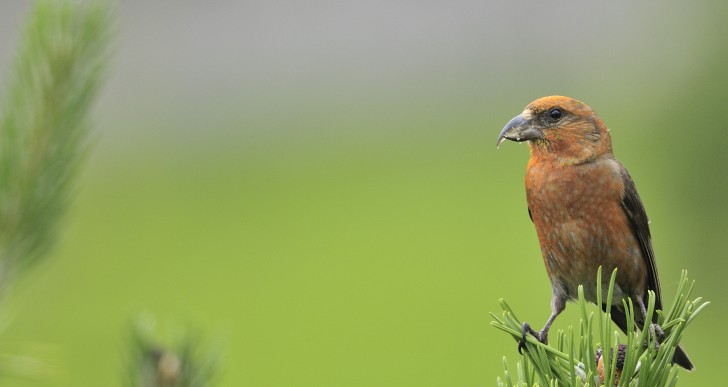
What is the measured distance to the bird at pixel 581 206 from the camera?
270 centimetres

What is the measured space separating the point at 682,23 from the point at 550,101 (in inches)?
250

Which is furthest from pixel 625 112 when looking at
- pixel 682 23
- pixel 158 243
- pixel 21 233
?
pixel 21 233

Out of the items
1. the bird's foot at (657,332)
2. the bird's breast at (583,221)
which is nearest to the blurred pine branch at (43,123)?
the bird's foot at (657,332)

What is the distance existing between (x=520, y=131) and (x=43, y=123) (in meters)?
1.75

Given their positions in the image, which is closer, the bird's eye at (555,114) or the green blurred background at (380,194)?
the bird's eye at (555,114)

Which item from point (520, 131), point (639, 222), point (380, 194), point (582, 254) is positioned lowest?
point (380, 194)

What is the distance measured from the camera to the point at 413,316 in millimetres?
10906

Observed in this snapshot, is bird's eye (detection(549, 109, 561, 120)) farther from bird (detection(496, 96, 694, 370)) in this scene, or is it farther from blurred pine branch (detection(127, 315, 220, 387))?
blurred pine branch (detection(127, 315, 220, 387))

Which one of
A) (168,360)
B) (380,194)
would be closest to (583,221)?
(168,360)

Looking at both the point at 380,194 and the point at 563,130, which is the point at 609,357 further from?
the point at 380,194

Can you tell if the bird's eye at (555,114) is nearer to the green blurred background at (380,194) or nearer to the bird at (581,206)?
the bird at (581,206)

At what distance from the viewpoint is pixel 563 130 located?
2.78 meters

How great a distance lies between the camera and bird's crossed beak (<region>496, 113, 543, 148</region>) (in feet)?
8.95

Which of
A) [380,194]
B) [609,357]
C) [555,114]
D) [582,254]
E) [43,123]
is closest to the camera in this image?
[43,123]
